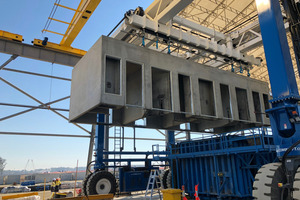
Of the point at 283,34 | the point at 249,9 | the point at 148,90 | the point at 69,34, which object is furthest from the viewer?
the point at 249,9

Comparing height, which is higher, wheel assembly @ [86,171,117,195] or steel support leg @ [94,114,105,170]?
steel support leg @ [94,114,105,170]

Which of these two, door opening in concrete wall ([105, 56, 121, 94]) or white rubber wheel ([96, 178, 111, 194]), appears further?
white rubber wheel ([96, 178, 111, 194])

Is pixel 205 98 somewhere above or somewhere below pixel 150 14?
below

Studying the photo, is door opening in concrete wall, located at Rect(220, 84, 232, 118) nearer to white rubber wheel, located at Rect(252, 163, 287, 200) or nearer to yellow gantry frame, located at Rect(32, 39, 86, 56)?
white rubber wheel, located at Rect(252, 163, 287, 200)

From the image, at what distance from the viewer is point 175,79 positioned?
11453mm

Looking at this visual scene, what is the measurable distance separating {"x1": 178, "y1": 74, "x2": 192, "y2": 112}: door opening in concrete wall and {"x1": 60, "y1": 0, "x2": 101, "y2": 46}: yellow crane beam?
713cm

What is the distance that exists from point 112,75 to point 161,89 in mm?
2673

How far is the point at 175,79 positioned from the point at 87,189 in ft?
26.8

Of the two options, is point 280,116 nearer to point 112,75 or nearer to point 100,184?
point 112,75

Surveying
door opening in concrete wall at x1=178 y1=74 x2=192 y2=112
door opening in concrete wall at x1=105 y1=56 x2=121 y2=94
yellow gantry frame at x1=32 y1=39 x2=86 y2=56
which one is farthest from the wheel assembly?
yellow gantry frame at x1=32 y1=39 x2=86 y2=56

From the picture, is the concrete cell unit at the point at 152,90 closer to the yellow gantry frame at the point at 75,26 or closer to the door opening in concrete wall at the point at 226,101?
the door opening in concrete wall at the point at 226,101

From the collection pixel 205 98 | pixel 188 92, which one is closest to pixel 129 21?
pixel 188 92

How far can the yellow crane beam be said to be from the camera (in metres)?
14.9

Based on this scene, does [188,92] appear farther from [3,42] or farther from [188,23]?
[3,42]
